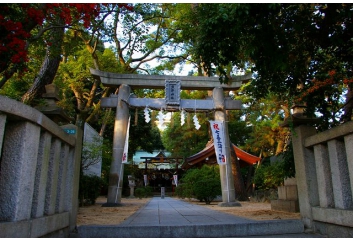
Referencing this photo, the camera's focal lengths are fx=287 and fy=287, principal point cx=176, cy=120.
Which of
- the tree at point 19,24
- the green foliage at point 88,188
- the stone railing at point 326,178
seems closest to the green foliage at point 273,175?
the stone railing at point 326,178

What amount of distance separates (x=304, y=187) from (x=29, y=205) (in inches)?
175

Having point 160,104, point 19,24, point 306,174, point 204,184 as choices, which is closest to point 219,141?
point 204,184

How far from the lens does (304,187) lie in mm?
5199

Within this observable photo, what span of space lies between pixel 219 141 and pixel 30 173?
970cm

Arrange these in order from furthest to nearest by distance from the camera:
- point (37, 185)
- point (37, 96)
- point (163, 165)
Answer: point (163, 165)
point (37, 96)
point (37, 185)

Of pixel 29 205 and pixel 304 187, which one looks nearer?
pixel 29 205

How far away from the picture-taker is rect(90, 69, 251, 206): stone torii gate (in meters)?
12.4

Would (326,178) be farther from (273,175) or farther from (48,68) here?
(48,68)

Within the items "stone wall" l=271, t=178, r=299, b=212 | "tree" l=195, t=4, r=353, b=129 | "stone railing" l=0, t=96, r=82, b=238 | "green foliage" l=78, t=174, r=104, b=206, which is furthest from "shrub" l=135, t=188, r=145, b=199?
"stone railing" l=0, t=96, r=82, b=238

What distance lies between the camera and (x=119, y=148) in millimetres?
12688

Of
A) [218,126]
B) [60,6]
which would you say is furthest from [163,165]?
[60,6]

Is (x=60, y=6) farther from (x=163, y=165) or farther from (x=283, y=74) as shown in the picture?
(x=163, y=165)

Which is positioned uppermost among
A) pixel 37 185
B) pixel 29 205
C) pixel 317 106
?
pixel 317 106

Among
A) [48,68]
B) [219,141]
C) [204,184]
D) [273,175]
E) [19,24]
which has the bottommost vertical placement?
[204,184]
